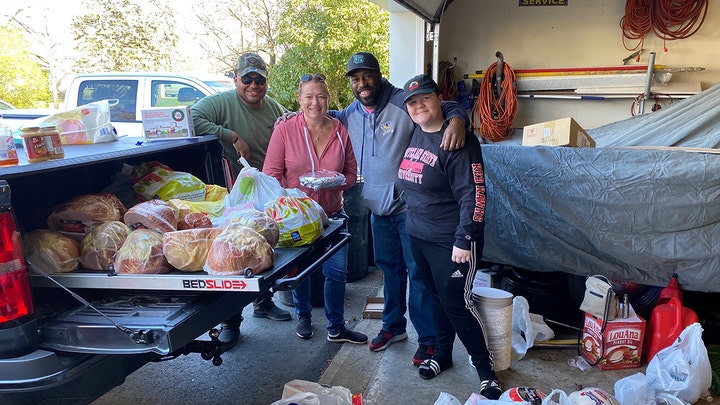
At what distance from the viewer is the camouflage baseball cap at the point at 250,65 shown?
3.44 metres

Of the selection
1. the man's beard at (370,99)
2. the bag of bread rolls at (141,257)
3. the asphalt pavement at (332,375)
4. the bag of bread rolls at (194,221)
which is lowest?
the asphalt pavement at (332,375)

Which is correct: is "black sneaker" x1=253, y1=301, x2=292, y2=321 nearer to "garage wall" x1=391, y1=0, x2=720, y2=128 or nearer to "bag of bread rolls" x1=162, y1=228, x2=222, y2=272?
"bag of bread rolls" x1=162, y1=228, x2=222, y2=272

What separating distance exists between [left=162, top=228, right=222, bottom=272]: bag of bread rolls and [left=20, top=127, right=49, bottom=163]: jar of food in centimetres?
63

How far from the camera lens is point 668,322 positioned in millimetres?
2963

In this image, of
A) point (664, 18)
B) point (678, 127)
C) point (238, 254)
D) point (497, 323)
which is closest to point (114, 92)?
point (238, 254)

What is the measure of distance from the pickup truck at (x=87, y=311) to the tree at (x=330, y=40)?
32.4 ft

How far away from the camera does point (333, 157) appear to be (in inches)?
123

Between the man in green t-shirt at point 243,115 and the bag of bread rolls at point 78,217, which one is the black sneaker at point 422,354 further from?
the bag of bread rolls at point 78,217

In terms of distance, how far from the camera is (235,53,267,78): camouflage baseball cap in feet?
11.3

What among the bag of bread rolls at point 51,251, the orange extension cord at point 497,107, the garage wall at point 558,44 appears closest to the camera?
the bag of bread rolls at point 51,251

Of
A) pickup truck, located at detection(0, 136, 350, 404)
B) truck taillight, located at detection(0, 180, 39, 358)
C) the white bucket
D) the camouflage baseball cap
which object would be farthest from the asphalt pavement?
the camouflage baseball cap

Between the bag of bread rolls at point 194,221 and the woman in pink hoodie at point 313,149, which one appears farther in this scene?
the woman in pink hoodie at point 313,149

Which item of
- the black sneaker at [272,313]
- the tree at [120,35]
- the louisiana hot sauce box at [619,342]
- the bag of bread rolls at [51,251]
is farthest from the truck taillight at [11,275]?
the tree at [120,35]

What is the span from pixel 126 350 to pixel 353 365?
1.78m
